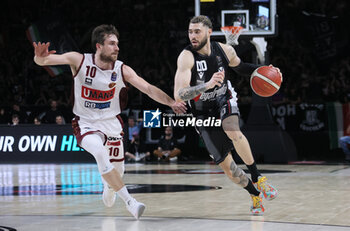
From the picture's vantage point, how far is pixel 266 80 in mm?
6918

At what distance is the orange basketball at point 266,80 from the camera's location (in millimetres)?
6914

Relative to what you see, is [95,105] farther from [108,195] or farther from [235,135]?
[235,135]

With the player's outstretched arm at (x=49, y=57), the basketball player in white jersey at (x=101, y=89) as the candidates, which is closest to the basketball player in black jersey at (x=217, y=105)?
the basketball player in white jersey at (x=101, y=89)

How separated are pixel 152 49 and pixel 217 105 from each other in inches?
563

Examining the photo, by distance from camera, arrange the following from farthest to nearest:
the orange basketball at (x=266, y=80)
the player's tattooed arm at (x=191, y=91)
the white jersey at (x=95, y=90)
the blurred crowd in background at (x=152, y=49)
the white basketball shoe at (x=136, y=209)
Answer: the blurred crowd in background at (x=152, y=49), the orange basketball at (x=266, y=80), the white jersey at (x=95, y=90), the player's tattooed arm at (x=191, y=91), the white basketball shoe at (x=136, y=209)

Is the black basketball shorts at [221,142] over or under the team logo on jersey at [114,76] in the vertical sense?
under

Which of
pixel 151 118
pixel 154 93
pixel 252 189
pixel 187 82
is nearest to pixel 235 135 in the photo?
pixel 252 189

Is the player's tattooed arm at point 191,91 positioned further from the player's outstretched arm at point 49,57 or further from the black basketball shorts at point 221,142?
the player's outstretched arm at point 49,57

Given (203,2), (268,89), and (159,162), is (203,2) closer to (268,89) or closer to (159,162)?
(159,162)

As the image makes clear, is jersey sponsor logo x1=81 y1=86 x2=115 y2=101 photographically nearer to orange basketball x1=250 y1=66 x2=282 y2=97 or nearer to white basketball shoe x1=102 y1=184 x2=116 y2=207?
white basketball shoe x1=102 y1=184 x2=116 y2=207

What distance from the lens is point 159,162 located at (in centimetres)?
1603

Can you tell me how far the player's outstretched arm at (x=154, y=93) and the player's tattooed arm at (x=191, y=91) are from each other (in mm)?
249

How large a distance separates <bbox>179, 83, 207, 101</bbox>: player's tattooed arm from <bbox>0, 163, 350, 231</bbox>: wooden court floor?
1276 millimetres

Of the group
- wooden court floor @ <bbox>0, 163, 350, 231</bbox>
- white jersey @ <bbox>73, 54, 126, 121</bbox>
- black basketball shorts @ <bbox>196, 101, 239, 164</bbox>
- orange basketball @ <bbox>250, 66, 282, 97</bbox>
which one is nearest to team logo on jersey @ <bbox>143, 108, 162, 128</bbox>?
wooden court floor @ <bbox>0, 163, 350, 231</bbox>
